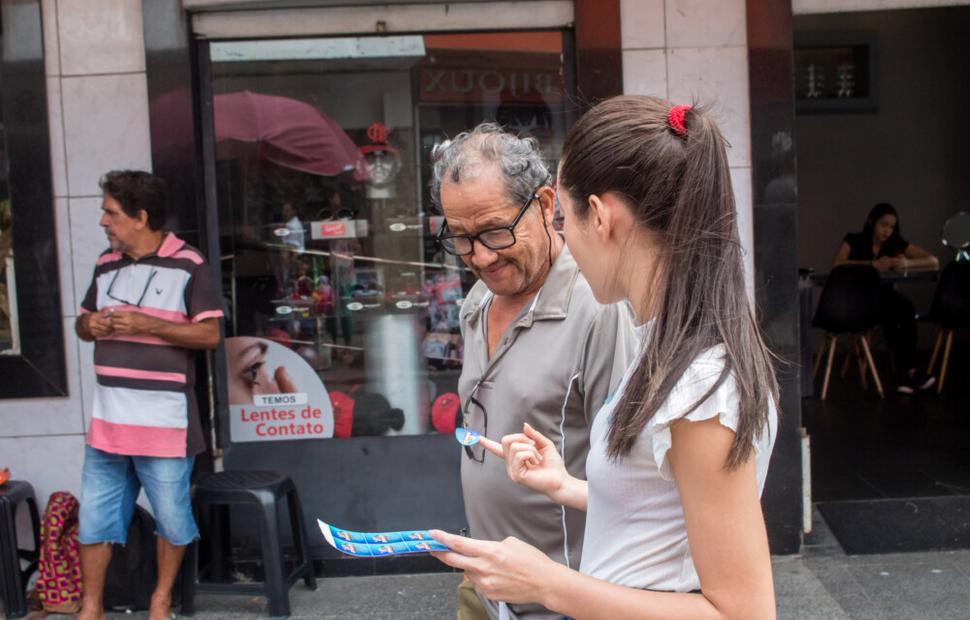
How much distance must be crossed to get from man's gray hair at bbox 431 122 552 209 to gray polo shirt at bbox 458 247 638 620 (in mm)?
217

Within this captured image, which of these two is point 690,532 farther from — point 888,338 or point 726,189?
point 888,338

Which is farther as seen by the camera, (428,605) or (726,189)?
(428,605)

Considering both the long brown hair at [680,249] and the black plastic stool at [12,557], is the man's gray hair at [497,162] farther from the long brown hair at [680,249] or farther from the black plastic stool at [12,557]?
the black plastic stool at [12,557]

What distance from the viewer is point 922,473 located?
6246 mm

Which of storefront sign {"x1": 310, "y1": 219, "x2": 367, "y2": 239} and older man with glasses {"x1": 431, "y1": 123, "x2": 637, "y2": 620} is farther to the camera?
storefront sign {"x1": 310, "y1": 219, "x2": 367, "y2": 239}

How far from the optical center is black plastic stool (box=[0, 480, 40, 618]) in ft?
15.3

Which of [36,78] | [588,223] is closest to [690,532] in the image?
[588,223]

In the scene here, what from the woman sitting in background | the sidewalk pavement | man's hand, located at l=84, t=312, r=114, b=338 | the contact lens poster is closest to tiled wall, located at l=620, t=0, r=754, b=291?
the sidewalk pavement

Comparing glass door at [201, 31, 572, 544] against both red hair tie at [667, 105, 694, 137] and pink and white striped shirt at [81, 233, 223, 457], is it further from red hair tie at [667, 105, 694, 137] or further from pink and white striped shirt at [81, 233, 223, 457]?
red hair tie at [667, 105, 694, 137]

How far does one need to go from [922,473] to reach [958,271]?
9.33 ft

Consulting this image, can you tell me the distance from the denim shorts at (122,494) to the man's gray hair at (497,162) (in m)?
2.46

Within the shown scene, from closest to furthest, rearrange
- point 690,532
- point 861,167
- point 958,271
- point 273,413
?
1. point 690,532
2. point 273,413
3. point 958,271
4. point 861,167

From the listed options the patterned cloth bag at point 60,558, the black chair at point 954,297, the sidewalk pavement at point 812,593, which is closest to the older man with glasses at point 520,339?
the sidewalk pavement at point 812,593

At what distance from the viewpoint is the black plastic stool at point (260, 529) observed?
14.9ft
